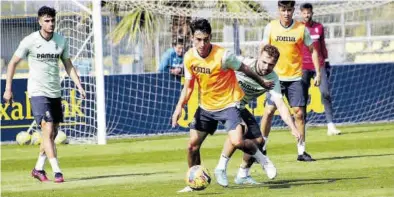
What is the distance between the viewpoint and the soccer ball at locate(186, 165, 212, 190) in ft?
39.8

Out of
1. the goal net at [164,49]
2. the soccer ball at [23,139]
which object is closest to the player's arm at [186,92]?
the goal net at [164,49]

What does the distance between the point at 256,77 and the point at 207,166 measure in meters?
3.56

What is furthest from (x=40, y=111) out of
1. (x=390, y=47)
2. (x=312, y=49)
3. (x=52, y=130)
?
(x=390, y=47)

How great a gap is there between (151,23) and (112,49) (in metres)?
2.27

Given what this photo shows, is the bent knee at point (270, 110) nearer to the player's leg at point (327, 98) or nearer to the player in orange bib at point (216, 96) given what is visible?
the player in orange bib at point (216, 96)

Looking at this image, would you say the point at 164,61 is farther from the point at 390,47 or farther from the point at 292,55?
the point at 292,55

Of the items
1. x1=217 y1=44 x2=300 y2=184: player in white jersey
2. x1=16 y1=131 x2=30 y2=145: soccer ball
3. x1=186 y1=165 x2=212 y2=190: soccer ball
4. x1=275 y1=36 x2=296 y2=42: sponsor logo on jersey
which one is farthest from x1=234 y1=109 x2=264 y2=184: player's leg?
x1=16 y1=131 x2=30 y2=145: soccer ball

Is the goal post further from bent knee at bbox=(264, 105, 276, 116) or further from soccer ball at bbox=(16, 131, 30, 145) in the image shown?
bent knee at bbox=(264, 105, 276, 116)

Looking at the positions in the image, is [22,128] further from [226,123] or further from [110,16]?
[226,123]

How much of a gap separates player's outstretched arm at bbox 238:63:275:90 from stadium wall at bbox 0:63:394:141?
30.8 ft

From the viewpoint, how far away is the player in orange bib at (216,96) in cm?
1254

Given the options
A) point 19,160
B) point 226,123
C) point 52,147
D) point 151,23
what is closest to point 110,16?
point 151,23

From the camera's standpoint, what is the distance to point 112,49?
83.3 feet

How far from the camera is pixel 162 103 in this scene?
22719 mm
